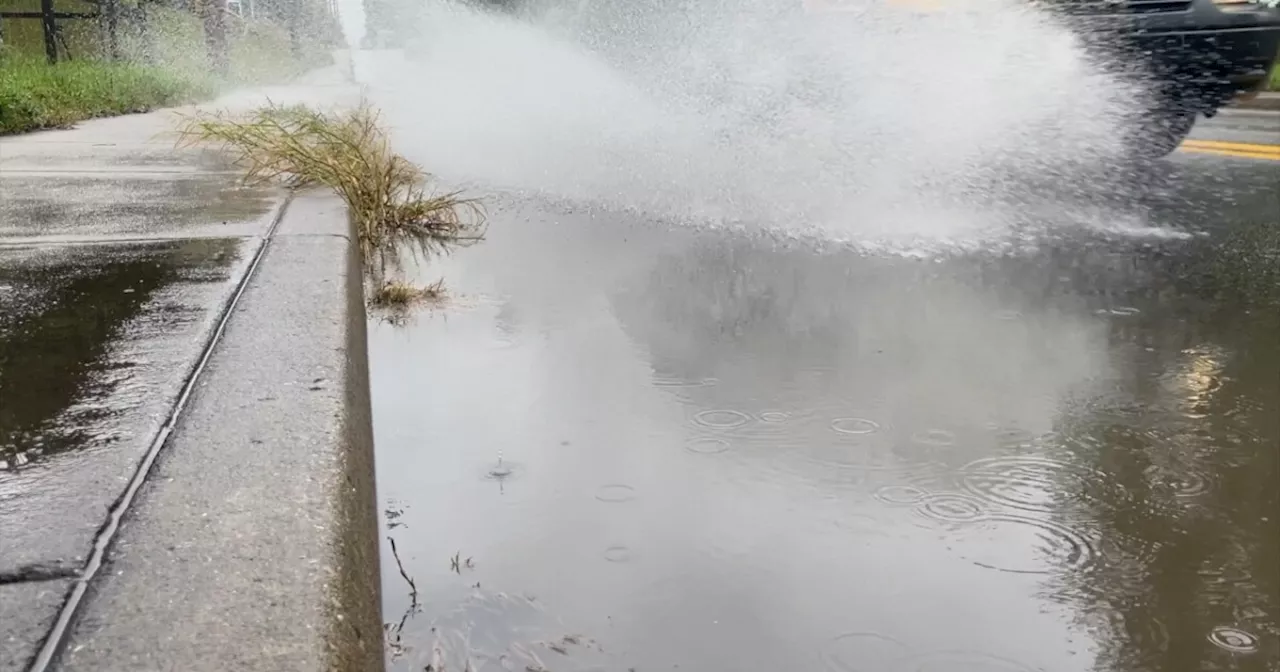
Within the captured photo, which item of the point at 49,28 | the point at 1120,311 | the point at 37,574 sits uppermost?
the point at 49,28

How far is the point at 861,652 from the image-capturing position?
159 centimetres

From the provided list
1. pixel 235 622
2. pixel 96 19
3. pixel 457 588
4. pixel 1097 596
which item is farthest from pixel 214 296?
pixel 96 19

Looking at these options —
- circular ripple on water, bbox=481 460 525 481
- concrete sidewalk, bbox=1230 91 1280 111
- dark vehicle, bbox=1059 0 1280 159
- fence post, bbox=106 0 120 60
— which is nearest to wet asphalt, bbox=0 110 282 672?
circular ripple on water, bbox=481 460 525 481

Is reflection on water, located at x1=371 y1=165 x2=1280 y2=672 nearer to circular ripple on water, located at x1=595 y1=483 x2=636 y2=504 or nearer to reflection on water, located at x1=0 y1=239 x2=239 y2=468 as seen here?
circular ripple on water, located at x1=595 y1=483 x2=636 y2=504

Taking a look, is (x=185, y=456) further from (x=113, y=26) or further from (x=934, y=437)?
(x=113, y=26)

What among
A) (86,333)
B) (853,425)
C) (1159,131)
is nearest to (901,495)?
(853,425)

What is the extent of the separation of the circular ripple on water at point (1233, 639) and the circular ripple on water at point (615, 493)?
0.95 meters

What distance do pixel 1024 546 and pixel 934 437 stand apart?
0.48m

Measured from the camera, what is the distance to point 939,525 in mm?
1973

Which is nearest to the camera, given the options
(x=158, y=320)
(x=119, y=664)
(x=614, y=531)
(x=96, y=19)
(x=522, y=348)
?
(x=119, y=664)

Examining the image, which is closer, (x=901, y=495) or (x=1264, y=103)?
(x=901, y=495)

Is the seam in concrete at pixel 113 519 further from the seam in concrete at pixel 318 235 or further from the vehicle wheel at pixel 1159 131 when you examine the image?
the vehicle wheel at pixel 1159 131

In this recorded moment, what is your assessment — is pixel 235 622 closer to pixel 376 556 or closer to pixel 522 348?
pixel 376 556

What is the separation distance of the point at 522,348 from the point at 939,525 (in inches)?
50.9
